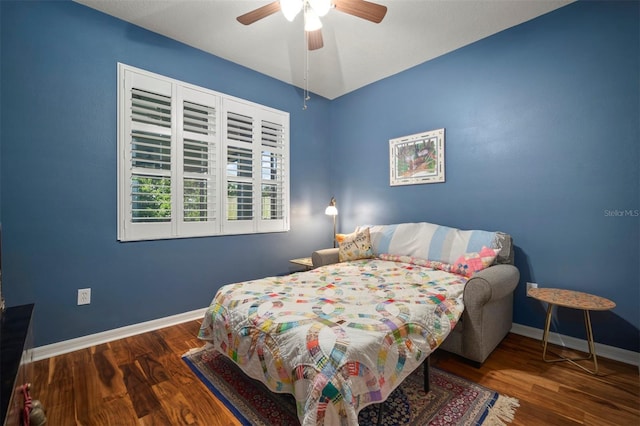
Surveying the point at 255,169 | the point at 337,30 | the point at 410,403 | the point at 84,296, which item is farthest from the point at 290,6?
the point at 84,296

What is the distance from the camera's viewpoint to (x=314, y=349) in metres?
1.20

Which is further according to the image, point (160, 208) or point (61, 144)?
point (160, 208)

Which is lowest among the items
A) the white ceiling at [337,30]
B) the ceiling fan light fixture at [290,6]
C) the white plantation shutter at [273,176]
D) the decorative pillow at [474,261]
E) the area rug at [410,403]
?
the area rug at [410,403]

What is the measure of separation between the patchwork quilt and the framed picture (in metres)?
1.37

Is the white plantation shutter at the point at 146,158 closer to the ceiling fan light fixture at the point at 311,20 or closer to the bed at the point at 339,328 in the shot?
the bed at the point at 339,328

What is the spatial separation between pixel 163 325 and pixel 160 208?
1133 mm

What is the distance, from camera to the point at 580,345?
2.21 meters

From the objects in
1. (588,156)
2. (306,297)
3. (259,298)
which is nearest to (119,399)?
(259,298)

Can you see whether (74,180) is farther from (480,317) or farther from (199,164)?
(480,317)

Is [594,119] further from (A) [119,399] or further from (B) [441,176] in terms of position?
(A) [119,399]

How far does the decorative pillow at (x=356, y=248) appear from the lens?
3.08m

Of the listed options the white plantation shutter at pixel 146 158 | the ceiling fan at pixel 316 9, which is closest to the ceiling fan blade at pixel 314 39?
the ceiling fan at pixel 316 9

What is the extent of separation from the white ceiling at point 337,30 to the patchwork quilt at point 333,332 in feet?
7.50

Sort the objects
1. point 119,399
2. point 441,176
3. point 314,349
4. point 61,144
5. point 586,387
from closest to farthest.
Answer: point 314,349, point 119,399, point 586,387, point 61,144, point 441,176
